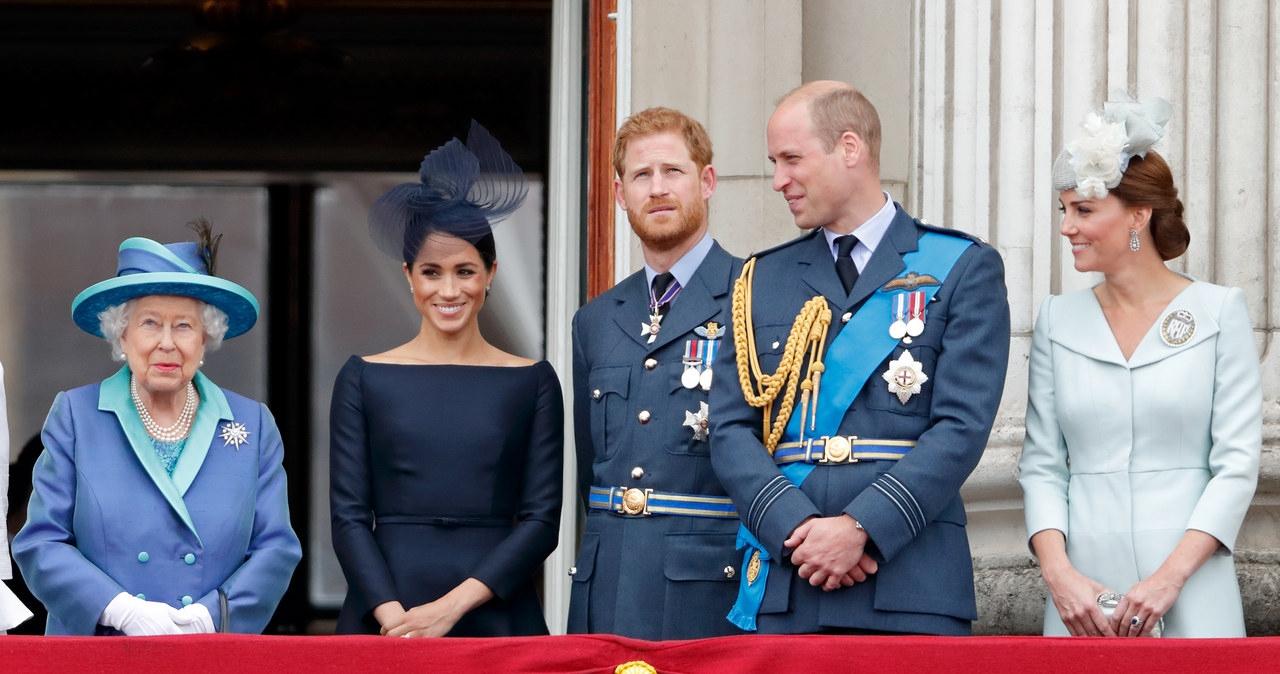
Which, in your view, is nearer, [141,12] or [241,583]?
[241,583]

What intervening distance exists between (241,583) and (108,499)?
28cm

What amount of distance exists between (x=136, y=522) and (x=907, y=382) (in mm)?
1395

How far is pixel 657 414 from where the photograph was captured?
129 inches

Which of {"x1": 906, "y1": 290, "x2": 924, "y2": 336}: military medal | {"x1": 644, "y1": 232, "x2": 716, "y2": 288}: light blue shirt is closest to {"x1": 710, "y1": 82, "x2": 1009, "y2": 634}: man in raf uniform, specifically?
{"x1": 906, "y1": 290, "x2": 924, "y2": 336}: military medal

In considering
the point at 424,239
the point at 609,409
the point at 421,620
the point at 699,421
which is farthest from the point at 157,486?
the point at 699,421

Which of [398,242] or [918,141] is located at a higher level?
[918,141]

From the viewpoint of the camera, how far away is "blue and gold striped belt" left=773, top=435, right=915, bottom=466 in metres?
2.83

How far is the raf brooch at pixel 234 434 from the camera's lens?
3150 mm

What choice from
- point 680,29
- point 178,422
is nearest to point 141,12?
point 680,29

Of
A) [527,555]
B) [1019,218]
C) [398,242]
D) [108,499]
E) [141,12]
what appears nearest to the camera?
[108,499]

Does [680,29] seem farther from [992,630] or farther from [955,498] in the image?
[955,498]

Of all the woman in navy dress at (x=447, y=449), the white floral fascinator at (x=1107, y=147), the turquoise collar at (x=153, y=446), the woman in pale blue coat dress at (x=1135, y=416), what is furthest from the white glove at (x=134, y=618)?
the white floral fascinator at (x=1107, y=147)

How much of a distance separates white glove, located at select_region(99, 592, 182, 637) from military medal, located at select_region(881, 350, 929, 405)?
1.32 metres

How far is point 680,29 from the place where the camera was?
4.59 m
